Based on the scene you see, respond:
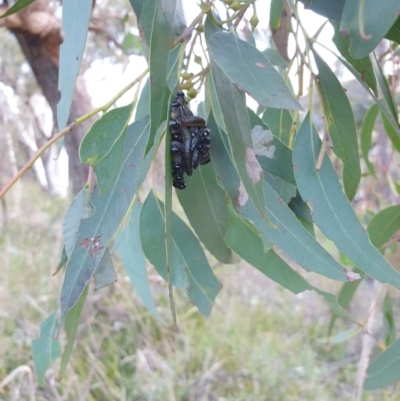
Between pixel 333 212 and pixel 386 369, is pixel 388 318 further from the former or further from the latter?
pixel 333 212

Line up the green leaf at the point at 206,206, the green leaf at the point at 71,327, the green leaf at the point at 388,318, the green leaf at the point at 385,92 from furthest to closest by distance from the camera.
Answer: the green leaf at the point at 388,318, the green leaf at the point at 71,327, the green leaf at the point at 206,206, the green leaf at the point at 385,92

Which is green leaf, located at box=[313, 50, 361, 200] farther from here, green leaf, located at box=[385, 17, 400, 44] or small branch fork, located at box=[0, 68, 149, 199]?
small branch fork, located at box=[0, 68, 149, 199]

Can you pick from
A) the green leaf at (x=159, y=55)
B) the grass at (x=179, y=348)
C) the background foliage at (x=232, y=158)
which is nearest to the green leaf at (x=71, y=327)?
the background foliage at (x=232, y=158)

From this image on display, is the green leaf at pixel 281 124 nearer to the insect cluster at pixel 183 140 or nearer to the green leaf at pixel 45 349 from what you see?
the insect cluster at pixel 183 140

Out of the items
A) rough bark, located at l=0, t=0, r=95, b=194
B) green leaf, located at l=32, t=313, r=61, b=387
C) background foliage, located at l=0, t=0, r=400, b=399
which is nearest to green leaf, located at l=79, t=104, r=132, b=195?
→ background foliage, located at l=0, t=0, r=400, b=399

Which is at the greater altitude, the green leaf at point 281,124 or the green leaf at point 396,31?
the green leaf at point 281,124

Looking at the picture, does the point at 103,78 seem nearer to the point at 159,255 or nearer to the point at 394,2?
the point at 159,255

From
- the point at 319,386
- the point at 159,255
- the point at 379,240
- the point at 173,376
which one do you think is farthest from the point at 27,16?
the point at 319,386
